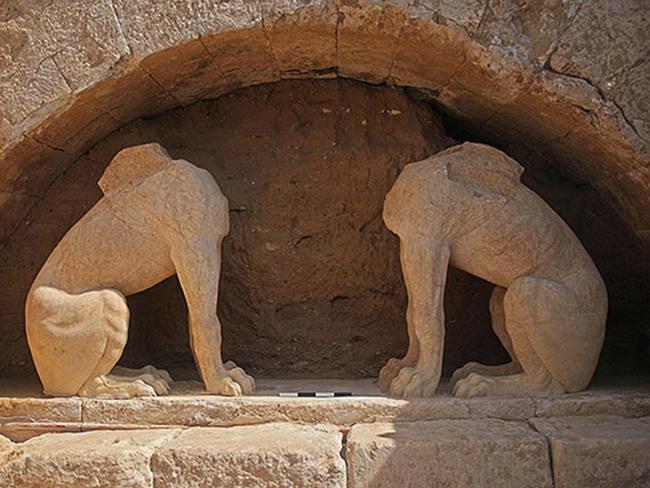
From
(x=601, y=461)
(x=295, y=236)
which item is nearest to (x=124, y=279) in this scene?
(x=295, y=236)

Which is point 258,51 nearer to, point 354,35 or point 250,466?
point 354,35

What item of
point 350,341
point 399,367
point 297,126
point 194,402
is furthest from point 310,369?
point 297,126

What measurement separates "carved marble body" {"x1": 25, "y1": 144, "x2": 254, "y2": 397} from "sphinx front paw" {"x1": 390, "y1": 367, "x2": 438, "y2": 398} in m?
0.69

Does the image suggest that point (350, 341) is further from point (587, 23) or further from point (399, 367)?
point (587, 23)

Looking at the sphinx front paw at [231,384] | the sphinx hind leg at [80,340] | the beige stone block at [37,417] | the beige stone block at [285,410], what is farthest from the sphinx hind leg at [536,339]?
the beige stone block at [37,417]

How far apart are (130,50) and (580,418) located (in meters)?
2.64

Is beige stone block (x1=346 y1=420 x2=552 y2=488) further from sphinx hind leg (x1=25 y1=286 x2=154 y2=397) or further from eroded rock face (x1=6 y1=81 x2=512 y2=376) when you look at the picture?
eroded rock face (x1=6 y1=81 x2=512 y2=376)

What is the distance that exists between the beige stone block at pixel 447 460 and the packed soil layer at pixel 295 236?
1.24 meters

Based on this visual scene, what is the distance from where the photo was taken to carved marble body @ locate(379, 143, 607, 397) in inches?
145

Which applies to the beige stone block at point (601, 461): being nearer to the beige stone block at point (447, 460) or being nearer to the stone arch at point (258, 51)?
the beige stone block at point (447, 460)

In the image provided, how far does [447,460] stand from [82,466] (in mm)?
1471

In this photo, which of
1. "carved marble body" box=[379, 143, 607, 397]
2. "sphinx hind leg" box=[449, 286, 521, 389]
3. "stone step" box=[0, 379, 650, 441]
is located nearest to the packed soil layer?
"sphinx hind leg" box=[449, 286, 521, 389]

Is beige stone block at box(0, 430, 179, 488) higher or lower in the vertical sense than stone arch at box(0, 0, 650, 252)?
lower

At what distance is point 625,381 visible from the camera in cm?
416
